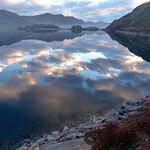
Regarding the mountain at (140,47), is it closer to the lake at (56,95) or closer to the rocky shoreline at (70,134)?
the lake at (56,95)

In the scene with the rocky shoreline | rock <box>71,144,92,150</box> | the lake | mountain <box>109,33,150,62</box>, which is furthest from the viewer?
mountain <box>109,33,150,62</box>

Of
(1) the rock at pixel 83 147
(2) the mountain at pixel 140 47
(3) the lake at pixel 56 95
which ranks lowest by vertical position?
(3) the lake at pixel 56 95

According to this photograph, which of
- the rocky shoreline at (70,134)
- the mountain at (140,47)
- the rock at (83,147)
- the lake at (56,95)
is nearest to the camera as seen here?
the rock at (83,147)

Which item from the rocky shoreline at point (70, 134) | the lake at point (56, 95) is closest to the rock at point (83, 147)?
the rocky shoreline at point (70, 134)

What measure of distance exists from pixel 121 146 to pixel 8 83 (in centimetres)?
3042

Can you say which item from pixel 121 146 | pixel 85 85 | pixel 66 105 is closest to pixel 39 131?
pixel 66 105

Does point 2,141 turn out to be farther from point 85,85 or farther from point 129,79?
point 129,79

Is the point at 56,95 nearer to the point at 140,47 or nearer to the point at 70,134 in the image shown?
the point at 70,134

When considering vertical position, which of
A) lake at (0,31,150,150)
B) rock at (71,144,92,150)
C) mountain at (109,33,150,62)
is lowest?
lake at (0,31,150,150)

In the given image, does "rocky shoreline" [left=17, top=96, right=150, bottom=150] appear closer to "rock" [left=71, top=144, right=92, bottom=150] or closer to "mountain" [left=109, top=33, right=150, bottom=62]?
"rock" [left=71, top=144, right=92, bottom=150]

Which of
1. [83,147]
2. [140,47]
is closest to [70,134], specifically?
[83,147]

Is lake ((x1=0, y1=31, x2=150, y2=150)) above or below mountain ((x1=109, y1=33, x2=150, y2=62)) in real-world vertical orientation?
below

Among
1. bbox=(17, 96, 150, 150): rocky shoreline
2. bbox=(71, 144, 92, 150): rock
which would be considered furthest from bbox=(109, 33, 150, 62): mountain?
bbox=(71, 144, 92, 150): rock

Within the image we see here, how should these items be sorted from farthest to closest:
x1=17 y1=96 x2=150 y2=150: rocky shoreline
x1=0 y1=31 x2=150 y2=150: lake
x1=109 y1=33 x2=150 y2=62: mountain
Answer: x1=109 y1=33 x2=150 y2=62: mountain, x1=0 y1=31 x2=150 y2=150: lake, x1=17 y1=96 x2=150 y2=150: rocky shoreline
